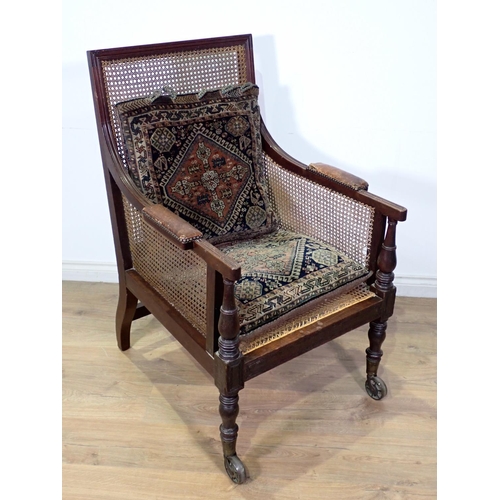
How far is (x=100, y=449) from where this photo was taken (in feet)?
6.03

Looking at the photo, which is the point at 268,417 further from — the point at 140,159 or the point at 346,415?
the point at 140,159

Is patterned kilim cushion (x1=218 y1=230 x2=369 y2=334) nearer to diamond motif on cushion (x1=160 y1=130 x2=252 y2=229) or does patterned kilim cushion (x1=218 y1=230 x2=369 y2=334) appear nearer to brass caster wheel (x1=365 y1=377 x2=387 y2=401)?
diamond motif on cushion (x1=160 y1=130 x2=252 y2=229)

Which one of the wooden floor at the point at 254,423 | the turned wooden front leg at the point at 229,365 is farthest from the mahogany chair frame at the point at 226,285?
the wooden floor at the point at 254,423

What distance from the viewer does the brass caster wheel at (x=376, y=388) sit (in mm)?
2033

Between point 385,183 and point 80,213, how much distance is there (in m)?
1.35

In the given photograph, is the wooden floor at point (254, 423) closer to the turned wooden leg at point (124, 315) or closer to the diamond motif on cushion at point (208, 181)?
the turned wooden leg at point (124, 315)

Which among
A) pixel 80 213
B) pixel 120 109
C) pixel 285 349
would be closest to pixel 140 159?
pixel 120 109

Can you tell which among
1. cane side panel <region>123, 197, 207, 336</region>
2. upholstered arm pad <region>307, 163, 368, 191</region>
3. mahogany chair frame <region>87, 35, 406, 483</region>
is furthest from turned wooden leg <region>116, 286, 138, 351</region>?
upholstered arm pad <region>307, 163, 368, 191</region>

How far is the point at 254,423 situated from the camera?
1946 mm

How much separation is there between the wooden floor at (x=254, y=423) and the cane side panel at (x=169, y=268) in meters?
0.42

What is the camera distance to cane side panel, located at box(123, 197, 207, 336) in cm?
164

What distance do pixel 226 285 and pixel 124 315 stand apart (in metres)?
0.84

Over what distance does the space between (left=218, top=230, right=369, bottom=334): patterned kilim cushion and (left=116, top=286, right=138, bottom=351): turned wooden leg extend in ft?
1.44

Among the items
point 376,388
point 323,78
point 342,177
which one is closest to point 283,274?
point 342,177
